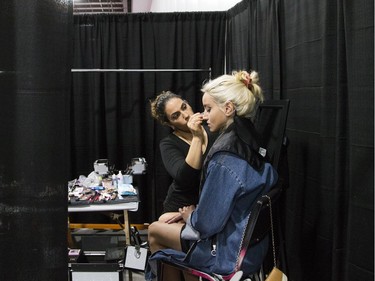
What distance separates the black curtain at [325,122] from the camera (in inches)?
53.5

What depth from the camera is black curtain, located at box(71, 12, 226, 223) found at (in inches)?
133

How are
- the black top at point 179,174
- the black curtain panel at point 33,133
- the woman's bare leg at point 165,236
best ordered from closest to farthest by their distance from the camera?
the black curtain panel at point 33,133 → the woman's bare leg at point 165,236 → the black top at point 179,174

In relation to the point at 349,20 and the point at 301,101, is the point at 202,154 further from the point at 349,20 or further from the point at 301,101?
the point at 349,20

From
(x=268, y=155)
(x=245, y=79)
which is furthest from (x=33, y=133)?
(x=268, y=155)

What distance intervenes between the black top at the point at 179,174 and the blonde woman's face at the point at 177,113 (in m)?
0.08

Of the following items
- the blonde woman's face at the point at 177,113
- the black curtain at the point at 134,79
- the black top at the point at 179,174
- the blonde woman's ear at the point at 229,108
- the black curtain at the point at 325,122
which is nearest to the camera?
the black curtain at the point at 325,122

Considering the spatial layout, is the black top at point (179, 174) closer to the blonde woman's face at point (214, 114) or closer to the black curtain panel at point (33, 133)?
the blonde woman's face at point (214, 114)

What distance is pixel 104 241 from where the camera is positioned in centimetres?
324

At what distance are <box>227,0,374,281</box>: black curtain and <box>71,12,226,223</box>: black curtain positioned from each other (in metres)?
0.89

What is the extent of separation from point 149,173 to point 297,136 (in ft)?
5.78

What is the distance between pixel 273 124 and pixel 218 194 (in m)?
0.59

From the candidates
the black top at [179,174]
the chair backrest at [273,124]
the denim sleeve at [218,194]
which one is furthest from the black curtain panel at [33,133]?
the black top at [179,174]

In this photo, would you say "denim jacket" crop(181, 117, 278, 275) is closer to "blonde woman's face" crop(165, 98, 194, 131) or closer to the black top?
the black top

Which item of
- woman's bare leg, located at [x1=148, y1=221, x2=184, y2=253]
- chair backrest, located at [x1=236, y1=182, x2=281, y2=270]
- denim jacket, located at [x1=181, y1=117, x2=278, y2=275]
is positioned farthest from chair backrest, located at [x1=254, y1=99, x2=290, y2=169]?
woman's bare leg, located at [x1=148, y1=221, x2=184, y2=253]
